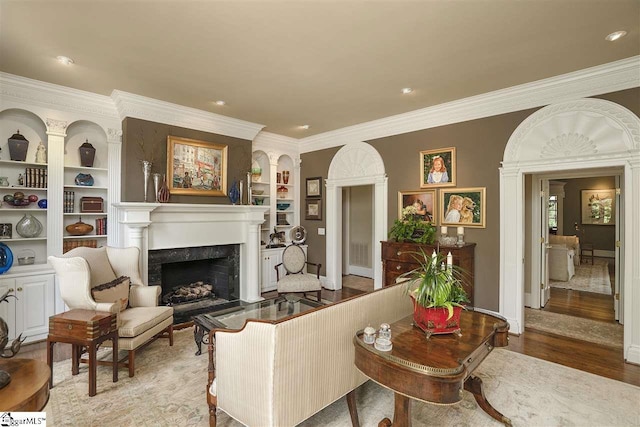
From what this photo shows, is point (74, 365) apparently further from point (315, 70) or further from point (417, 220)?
point (417, 220)

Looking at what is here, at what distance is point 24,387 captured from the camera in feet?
5.32

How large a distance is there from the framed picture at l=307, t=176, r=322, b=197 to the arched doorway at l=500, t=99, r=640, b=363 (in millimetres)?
3254

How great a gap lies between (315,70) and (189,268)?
3766mm

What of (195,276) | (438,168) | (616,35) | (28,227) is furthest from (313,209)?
(616,35)

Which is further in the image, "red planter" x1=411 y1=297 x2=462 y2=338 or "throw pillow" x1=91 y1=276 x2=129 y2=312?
"throw pillow" x1=91 y1=276 x2=129 y2=312

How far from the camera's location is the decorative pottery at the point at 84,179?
4.25 m

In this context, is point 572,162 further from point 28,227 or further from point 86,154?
point 28,227

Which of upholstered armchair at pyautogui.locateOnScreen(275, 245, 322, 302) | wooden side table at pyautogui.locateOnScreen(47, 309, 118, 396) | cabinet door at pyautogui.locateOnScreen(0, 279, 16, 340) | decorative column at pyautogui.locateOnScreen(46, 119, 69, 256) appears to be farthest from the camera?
upholstered armchair at pyautogui.locateOnScreen(275, 245, 322, 302)

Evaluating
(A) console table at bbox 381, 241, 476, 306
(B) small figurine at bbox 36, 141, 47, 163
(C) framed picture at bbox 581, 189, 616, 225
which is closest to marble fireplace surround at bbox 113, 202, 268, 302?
(B) small figurine at bbox 36, 141, 47, 163

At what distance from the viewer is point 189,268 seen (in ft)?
17.1

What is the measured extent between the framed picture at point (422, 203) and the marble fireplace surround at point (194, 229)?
234 centimetres

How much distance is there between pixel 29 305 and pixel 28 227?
3.07 ft

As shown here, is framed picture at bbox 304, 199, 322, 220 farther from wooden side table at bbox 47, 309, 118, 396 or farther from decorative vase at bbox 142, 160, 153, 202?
wooden side table at bbox 47, 309, 118, 396

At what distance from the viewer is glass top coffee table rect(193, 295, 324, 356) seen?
2.99 meters
